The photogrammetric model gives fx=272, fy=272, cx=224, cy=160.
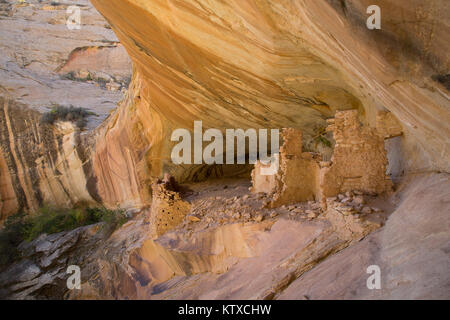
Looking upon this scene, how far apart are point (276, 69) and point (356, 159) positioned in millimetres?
1940

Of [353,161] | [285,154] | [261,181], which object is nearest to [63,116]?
[261,181]

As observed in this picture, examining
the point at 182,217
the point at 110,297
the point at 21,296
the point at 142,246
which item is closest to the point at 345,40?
the point at 182,217

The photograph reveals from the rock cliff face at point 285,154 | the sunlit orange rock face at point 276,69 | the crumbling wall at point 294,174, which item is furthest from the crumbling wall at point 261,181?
the sunlit orange rock face at point 276,69

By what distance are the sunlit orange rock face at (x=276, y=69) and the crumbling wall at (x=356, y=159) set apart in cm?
43

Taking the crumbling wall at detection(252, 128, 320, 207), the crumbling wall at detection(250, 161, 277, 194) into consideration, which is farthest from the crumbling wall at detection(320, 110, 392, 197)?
the crumbling wall at detection(250, 161, 277, 194)

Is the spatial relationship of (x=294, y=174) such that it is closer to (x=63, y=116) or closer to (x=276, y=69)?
(x=276, y=69)

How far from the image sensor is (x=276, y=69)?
4480mm

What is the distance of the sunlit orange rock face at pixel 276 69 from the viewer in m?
2.34

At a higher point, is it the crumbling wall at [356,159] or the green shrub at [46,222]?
the crumbling wall at [356,159]

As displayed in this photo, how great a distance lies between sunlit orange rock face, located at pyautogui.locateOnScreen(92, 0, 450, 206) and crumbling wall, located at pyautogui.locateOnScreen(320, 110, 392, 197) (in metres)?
0.43

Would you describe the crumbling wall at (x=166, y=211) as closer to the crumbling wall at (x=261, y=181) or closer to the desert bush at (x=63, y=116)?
the crumbling wall at (x=261, y=181)

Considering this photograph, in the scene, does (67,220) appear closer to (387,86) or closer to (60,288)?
(60,288)

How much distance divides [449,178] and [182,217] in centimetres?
426

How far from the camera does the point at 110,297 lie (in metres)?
5.79
